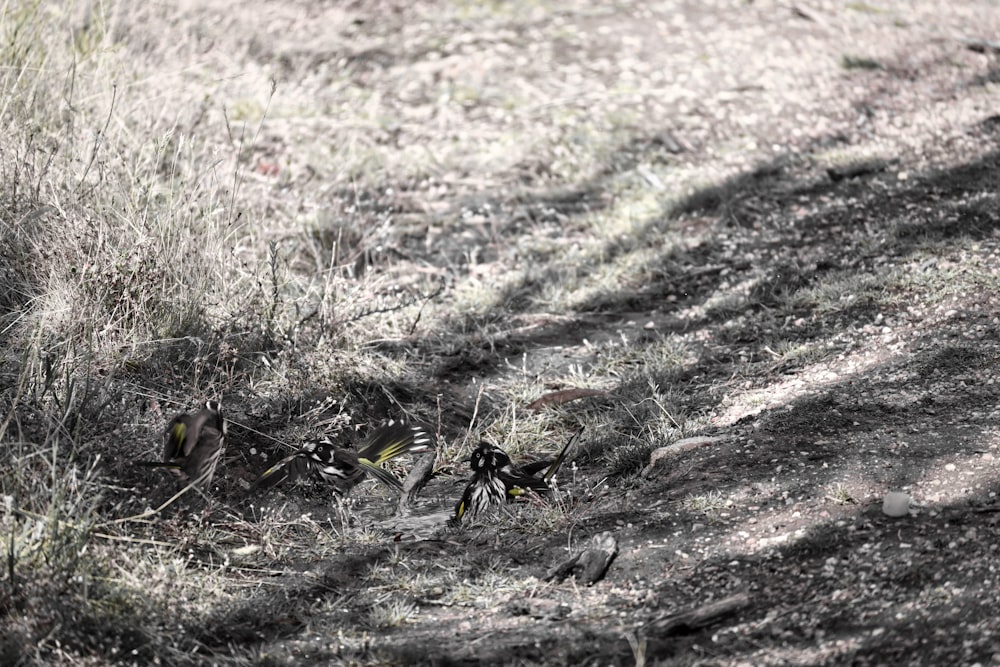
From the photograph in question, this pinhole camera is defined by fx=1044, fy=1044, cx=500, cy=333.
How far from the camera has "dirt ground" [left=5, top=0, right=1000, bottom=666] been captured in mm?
2375

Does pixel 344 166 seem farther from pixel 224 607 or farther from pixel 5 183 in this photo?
pixel 224 607

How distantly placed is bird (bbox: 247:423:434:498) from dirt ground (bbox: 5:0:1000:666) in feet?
0.24

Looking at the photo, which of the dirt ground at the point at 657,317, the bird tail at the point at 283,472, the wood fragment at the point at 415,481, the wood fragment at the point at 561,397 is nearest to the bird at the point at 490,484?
the dirt ground at the point at 657,317

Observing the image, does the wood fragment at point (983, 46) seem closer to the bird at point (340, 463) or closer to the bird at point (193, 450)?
the bird at point (340, 463)

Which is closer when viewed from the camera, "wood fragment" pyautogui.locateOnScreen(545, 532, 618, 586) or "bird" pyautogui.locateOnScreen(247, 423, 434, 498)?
"wood fragment" pyautogui.locateOnScreen(545, 532, 618, 586)

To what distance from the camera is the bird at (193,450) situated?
2.76m

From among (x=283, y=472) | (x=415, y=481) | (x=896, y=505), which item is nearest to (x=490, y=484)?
(x=415, y=481)

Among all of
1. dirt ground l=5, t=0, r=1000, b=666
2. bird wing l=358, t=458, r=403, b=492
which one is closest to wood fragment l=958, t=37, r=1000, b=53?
dirt ground l=5, t=0, r=1000, b=666

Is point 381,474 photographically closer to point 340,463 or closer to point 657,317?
point 340,463

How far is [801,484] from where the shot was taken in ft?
9.15

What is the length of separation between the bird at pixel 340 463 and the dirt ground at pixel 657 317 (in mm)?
73

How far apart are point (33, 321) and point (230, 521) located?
0.88 meters

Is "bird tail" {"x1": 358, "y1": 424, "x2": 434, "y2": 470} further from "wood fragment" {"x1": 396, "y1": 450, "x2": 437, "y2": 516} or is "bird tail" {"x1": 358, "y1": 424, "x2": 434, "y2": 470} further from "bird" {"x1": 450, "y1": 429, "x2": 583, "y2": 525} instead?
"bird" {"x1": 450, "y1": 429, "x2": 583, "y2": 525}

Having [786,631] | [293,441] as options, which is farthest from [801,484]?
[293,441]
